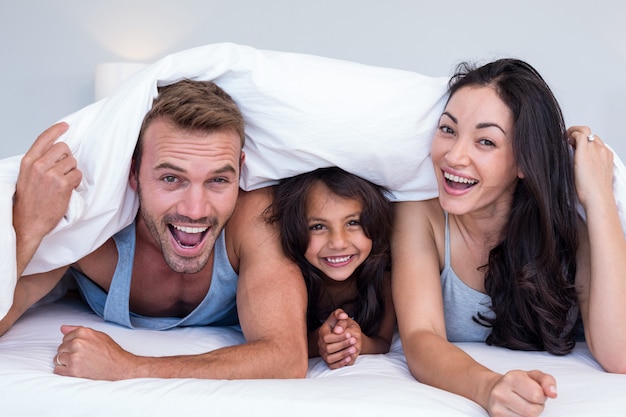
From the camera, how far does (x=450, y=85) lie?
1781mm

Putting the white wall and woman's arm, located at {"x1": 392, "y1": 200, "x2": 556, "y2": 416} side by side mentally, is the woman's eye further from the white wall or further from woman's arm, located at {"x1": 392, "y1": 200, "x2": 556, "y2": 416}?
the white wall

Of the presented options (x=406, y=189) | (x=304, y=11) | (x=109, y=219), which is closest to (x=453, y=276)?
(x=406, y=189)

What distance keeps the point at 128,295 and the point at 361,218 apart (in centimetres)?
60

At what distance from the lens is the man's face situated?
1.64m

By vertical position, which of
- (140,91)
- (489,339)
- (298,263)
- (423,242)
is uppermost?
(140,91)

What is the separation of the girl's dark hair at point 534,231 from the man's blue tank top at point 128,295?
25.5 inches

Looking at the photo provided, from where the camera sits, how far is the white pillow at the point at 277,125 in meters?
1.61

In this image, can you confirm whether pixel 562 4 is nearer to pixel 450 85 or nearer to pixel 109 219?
pixel 450 85

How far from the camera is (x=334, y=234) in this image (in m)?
1.84

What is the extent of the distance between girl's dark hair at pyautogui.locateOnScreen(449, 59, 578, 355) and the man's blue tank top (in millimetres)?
647

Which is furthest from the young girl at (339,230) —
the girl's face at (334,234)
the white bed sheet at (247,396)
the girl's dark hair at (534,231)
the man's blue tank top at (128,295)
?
the white bed sheet at (247,396)

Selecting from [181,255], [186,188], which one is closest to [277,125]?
[186,188]

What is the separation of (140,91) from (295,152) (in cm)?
38

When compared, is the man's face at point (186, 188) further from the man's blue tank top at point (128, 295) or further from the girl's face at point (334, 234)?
the girl's face at point (334, 234)
